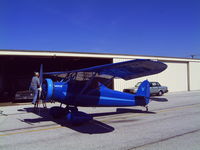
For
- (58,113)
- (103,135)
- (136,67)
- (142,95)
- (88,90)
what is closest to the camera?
(103,135)

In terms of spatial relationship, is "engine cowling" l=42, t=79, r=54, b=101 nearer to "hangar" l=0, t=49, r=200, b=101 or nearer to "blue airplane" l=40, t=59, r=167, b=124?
"blue airplane" l=40, t=59, r=167, b=124

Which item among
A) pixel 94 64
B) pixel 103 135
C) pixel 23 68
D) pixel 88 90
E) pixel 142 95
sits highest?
pixel 94 64

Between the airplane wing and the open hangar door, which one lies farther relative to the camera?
the open hangar door

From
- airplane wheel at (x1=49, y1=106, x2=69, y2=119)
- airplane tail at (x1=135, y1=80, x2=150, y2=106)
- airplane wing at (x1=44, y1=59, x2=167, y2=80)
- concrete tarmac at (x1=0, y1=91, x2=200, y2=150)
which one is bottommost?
concrete tarmac at (x1=0, y1=91, x2=200, y2=150)

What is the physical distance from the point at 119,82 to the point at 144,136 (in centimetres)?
1394

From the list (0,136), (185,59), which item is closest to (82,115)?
(0,136)

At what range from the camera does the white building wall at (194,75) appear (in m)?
26.8

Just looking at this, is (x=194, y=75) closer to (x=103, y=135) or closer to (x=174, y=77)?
(x=174, y=77)

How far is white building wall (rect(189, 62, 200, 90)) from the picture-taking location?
26758 mm

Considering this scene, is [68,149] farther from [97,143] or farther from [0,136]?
[0,136]

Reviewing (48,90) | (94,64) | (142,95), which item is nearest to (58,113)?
(48,90)

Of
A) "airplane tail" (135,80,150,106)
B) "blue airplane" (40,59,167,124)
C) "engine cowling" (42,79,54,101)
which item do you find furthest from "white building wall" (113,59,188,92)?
"engine cowling" (42,79,54,101)

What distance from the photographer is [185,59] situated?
2600 centimetres

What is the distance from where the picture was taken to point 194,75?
2725 centimetres
